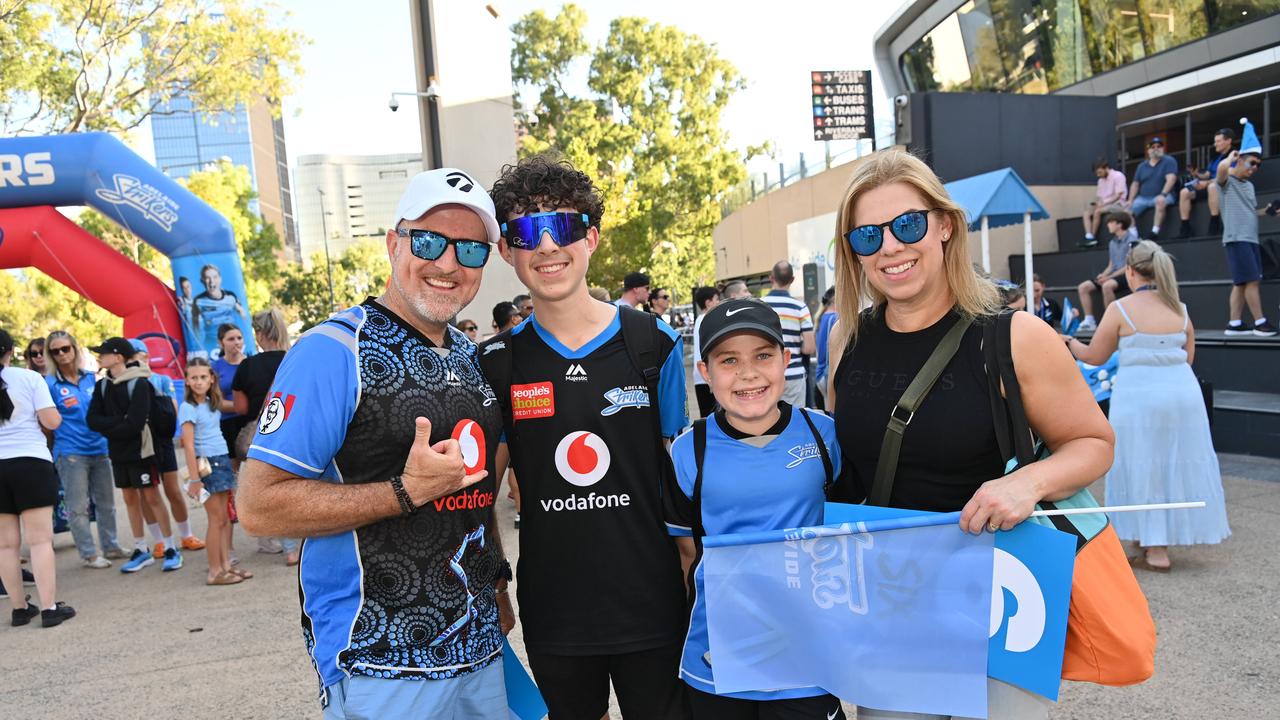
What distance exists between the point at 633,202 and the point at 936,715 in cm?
3154

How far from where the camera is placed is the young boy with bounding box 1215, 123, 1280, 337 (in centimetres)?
984

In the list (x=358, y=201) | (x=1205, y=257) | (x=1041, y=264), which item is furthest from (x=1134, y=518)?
(x=358, y=201)

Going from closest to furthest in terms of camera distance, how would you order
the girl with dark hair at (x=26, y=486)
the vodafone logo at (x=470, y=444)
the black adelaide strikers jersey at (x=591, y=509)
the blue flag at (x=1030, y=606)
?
the blue flag at (x=1030, y=606) → the vodafone logo at (x=470, y=444) → the black adelaide strikers jersey at (x=591, y=509) → the girl with dark hair at (x=26, y=486)

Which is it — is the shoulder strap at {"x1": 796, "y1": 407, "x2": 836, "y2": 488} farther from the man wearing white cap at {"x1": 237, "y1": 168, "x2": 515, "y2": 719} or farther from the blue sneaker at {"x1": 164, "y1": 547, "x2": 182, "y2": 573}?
the blue sneaker at {"x1": 164, "y1": 547, "x2": 182, "y2": 573}

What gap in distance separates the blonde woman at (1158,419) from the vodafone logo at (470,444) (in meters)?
4.94

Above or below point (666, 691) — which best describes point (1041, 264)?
above

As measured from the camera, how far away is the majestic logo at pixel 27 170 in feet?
41.9

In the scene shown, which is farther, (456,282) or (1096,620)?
(456,282)

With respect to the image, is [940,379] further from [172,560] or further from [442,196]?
[172,560]

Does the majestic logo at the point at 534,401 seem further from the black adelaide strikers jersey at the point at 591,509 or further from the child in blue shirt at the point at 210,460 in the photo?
the child in blue shirt at the point at 210,460

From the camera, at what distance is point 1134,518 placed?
5.52 m

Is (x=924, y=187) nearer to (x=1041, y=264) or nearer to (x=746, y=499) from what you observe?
(x=746, y=499)

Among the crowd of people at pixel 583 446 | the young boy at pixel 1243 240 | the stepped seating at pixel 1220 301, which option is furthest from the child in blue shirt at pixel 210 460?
the young boy at pixel 1243 240

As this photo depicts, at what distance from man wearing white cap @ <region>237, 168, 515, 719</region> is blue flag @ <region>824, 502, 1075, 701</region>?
4.03 ft
